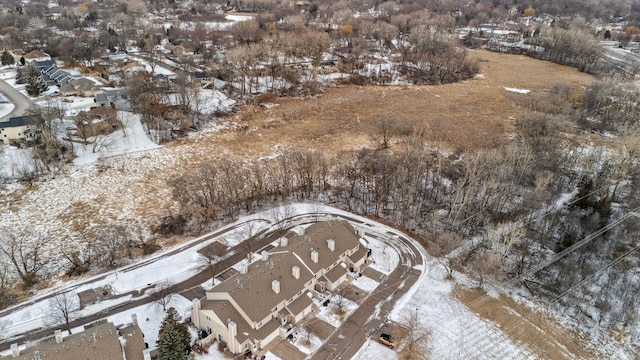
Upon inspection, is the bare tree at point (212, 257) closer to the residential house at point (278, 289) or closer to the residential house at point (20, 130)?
the residential house at point (278, 289)

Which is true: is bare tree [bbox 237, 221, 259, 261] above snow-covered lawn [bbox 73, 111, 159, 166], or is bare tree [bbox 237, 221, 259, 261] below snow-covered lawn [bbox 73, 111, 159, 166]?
below

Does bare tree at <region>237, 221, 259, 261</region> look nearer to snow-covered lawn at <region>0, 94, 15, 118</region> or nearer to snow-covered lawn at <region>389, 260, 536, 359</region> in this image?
snow-covered lawn at <region>389, 260, 536, 359</region>

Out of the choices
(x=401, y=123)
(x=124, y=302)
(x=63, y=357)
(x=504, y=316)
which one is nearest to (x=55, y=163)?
(x=124, y=302)

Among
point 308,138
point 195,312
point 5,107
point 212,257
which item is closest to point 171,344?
point 195,312

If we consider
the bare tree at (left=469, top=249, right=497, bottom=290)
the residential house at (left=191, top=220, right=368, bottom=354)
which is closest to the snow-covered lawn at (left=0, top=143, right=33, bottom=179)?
the residential house at (left=191, top=220, right=368, bottom=354)

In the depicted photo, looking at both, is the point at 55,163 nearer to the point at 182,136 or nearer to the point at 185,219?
the point at 182,136

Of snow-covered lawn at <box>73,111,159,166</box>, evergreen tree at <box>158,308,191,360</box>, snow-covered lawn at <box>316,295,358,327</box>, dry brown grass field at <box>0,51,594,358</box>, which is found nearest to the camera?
evergreen tree at <box>158,308,191,360</box>

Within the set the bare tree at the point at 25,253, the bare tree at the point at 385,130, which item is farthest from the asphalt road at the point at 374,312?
the bare tree at the point at 25,253
